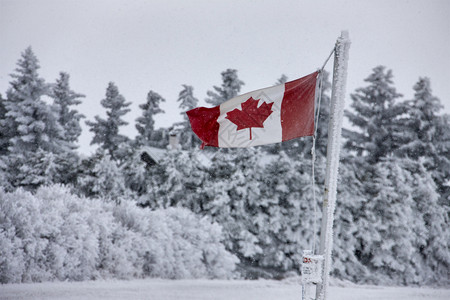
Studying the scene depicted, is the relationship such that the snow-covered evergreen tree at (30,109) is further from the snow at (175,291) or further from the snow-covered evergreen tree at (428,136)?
the snow-covered evergreen tree at (428,136)

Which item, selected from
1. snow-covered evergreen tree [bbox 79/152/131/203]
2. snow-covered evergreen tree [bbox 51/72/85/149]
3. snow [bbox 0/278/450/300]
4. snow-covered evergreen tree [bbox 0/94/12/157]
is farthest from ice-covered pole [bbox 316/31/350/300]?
snow-covered evergreen tree [bbox 51/72/85/149]

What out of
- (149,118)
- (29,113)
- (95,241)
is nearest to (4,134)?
(29,113)

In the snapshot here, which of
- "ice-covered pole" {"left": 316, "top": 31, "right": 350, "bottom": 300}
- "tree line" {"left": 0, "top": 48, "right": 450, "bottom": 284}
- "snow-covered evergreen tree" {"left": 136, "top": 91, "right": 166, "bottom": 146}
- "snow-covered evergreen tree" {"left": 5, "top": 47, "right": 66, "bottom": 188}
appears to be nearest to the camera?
"ice-covered pole" {"left": 316, "top": 31, "right": 350, "bottom": 300}

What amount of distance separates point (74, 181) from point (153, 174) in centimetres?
400

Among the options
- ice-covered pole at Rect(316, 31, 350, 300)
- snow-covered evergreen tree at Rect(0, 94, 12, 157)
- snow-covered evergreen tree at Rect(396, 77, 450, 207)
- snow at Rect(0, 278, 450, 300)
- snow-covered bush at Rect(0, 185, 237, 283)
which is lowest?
snow at Rect(0, 278, 450, 300)

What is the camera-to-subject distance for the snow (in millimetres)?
6867

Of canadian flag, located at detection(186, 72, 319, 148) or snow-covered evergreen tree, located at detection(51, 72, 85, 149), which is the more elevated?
snow-covered evergreen tree, located at detection(51, 72, 85, 149)

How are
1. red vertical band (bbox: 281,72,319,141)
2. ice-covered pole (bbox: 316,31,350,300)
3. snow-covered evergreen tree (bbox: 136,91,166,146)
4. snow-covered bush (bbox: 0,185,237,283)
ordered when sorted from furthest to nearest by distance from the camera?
1. snow-covered evergreen tree (bbox: 136,91,166,146)
2. snow-covered bush (bbox: 0,185,237,283)
3. red vertical band (bbox: 281,72,319,141)
4. ice-covered pole (bbox: 316,31,350,300)

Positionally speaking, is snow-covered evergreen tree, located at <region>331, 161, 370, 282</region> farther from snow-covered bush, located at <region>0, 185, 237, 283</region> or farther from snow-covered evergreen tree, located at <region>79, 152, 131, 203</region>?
snow-covered evergreen tree, located at <region>79, 152, 131, 203</region>

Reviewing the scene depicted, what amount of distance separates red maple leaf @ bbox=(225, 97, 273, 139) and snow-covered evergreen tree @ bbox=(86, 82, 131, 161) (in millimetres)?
32267

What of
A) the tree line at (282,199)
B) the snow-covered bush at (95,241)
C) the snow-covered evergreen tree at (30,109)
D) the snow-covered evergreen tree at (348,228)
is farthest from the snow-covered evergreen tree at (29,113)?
the snow-covered evergreen tree at (348,228)

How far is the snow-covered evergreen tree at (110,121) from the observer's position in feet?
119

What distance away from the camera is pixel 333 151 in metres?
4.23

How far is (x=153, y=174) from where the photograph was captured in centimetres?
1945
